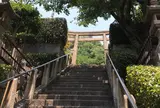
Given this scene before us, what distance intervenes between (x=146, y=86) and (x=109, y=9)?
6122 millimetres

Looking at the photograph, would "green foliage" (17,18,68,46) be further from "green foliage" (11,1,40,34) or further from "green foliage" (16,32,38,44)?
"green foliage" (11,1,40,34)

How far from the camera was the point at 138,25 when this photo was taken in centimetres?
1116

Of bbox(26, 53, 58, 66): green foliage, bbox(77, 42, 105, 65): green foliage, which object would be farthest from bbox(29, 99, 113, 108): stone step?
bbox(77, 42, 105, 65): green foliage

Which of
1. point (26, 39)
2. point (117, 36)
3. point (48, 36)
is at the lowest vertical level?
point (26, 39)

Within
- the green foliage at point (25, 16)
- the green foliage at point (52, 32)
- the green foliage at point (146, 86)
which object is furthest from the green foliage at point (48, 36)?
the green foliage at point (146, 86)

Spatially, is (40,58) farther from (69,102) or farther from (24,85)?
(69,102)

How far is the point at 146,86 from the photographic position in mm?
4410

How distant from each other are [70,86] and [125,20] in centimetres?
477

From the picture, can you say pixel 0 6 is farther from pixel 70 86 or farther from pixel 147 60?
pixel 147 60

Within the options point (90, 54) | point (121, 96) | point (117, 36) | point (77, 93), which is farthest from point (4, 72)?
point (90, 54)

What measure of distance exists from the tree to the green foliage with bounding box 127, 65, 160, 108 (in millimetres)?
4994

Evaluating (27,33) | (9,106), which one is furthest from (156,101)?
(27,33)

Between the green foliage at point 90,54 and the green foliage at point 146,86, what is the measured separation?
14563 millimetres

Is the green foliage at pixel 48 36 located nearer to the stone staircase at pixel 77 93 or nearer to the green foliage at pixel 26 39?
the green foliage at pixel 26 39
